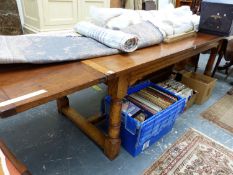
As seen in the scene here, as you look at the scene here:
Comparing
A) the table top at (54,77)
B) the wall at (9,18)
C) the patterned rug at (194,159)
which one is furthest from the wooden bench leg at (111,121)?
the wall at (9,18)

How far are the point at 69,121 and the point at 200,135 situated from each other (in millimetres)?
1056

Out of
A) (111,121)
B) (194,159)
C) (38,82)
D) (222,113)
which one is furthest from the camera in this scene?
(222,113)

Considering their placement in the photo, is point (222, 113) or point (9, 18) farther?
point (9, 18)

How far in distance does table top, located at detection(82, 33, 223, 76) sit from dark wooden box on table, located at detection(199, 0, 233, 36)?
0.31 metres

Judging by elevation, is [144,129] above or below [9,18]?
below

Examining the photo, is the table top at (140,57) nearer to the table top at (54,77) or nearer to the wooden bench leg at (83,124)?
the table top at (54,77)

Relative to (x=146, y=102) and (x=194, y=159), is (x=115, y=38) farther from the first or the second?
(x=194, y=159)

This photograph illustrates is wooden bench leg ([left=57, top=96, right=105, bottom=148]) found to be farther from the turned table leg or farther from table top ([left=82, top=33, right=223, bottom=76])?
table top ([left=82, top=33, right=223, bottom=76])

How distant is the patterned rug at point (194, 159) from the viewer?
4.05 feet

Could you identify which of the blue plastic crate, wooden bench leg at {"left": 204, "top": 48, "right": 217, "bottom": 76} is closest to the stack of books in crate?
the blue plastic crate

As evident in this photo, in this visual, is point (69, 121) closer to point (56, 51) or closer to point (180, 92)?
point (56, 51)

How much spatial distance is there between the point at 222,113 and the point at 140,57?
1.25m

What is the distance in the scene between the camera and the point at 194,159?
1322 mm

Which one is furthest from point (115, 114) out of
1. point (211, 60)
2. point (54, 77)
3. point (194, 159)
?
point (211, 60)
